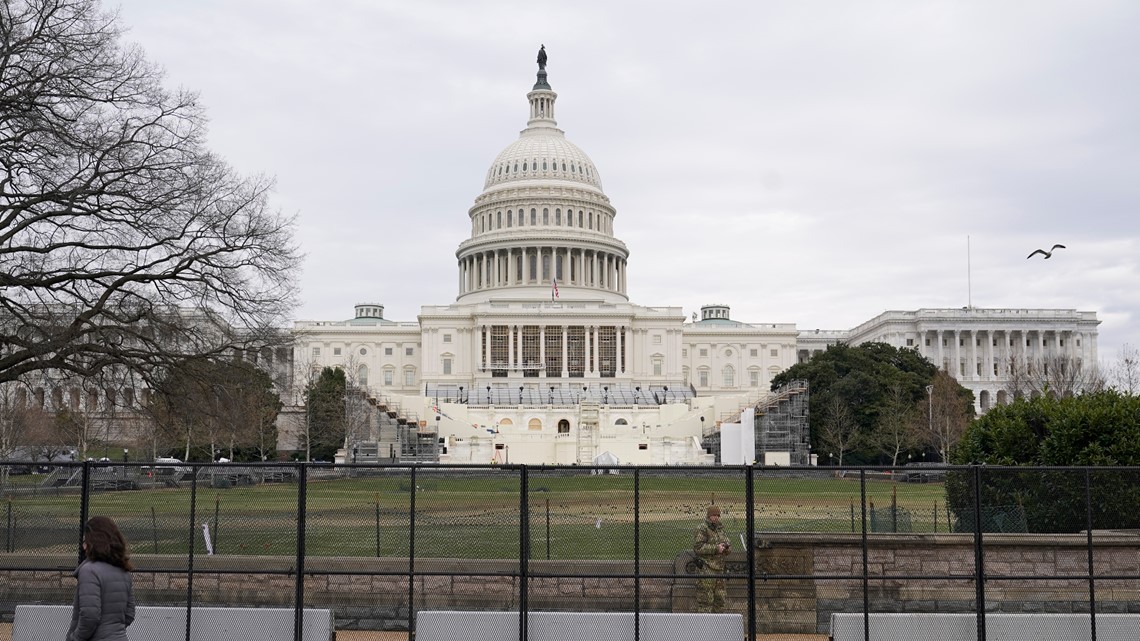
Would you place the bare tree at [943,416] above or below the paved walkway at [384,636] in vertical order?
above

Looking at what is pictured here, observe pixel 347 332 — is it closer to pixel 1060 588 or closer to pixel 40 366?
pixel 40 366

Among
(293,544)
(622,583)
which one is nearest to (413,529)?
(293,544)

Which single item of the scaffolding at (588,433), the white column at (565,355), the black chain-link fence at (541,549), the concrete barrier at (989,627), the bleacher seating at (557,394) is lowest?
the concrete barrier at (989,627)

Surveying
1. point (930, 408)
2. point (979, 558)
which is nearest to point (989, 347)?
point (930, 408)

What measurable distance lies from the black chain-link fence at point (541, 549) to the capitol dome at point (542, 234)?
363ft

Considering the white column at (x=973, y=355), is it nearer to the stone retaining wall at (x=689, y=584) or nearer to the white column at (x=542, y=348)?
the white column at (x=542, y=348)

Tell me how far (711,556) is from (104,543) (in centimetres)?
827

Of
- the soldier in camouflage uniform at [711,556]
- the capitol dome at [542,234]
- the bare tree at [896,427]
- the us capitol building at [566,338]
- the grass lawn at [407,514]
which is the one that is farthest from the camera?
the capitol dome at [542,234]

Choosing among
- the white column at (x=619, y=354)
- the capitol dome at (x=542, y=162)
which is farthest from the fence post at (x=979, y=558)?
the capitol dome at (x=542, y=162)

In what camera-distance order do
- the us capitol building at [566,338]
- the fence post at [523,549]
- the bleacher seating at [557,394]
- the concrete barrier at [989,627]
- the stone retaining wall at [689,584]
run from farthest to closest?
the bleacher seating at [557,394], the us capitol building at [566,338], the stone retaining wall at [689,584], the concrete barrier at [989,627], the fence post at [523,549]

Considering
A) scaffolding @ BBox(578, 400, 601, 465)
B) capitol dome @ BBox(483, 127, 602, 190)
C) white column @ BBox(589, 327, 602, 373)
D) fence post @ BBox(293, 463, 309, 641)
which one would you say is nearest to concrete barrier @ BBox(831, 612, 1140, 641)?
fence post @ BBox(293, 463, 309, 641)

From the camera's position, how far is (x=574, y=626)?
14781 mm

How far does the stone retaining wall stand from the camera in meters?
16.7

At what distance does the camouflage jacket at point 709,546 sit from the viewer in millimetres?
15508
